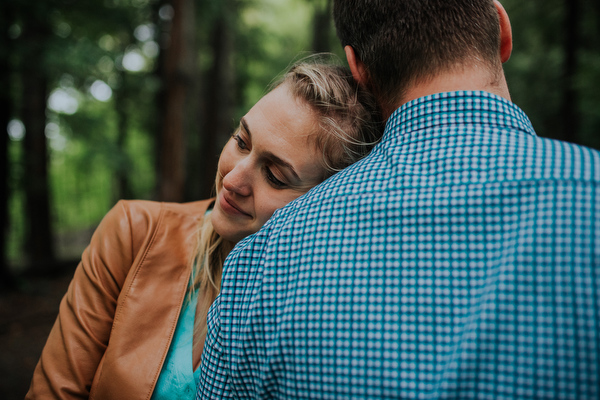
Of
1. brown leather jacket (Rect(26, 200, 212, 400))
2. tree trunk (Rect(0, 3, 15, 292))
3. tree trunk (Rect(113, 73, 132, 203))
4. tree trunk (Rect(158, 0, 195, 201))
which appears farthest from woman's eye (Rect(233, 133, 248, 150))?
tree trunk (Rect(113, 73, 132, 203))

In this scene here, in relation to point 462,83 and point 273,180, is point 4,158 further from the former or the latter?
point 462,83

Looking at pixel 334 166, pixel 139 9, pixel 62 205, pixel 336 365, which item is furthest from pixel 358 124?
pixel 62 205

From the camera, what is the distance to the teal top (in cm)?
178

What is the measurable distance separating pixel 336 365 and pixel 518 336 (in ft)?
1.37

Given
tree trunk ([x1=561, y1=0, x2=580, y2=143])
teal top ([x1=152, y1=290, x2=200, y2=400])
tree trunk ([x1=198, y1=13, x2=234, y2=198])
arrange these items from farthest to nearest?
tree trunk ([x1=198, y1=13, x2=234, y2=198]) < tree trunk ([x1=561, y1=0, x2=580, y2=143]) < teal top ([x1=152, y1=290, x2=200, y2=400])

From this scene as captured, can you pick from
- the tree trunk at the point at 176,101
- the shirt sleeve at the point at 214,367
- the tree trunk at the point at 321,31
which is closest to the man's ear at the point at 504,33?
the shirt sleeve at the point at 214,367

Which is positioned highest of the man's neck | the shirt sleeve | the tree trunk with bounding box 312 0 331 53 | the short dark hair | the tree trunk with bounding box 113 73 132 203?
the tree trunk with bounding box 312 0 331 53

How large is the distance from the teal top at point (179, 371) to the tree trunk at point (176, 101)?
210 inches

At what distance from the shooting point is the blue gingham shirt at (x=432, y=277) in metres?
0.92

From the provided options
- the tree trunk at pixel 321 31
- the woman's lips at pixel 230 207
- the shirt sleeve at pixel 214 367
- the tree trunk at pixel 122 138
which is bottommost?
the tree trunk at pixel 122 138

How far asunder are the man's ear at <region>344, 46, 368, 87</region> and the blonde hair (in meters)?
0.14

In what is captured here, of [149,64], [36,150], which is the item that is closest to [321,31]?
[149,64]

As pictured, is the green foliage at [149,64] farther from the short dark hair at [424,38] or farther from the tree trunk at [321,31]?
the short dark hair at [424,38]

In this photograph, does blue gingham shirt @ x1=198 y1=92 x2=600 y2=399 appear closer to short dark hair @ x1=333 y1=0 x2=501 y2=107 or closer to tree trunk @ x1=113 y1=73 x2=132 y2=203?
short dark hair @ x1=333 y1=0 x2=501 y2=107
